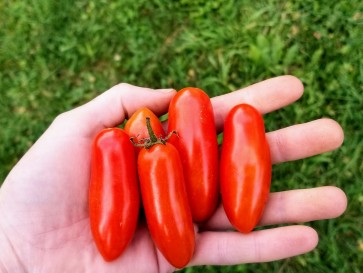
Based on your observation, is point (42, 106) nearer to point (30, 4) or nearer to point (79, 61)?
point (79, 61)

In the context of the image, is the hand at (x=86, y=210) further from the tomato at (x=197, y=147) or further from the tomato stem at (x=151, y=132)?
the tomato stem at (x=151, y=132)

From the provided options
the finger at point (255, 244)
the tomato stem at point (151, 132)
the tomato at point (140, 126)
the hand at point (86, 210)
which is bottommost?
the finger at point (255, 244)

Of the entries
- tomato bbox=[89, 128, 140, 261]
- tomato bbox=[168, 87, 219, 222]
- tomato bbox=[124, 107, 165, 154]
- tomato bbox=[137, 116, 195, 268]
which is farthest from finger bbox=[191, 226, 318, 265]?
tomato bbox=[124, 107, 165, 154]

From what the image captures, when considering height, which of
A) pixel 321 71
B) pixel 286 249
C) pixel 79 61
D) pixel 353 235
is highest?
pixel 79 61

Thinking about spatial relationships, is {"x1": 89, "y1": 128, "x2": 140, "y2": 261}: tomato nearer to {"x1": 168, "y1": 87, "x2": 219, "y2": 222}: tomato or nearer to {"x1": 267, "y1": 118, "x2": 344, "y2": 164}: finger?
{"x1": 168, "y1": 87, "x2": 219, "y2": 222}: tomato

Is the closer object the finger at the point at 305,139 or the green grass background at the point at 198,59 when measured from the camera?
the finger at the point at 305,139

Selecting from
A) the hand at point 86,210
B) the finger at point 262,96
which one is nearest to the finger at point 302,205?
the hand at point 86,210

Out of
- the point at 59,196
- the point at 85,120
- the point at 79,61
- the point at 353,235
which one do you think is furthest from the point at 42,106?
the point at 353,235
